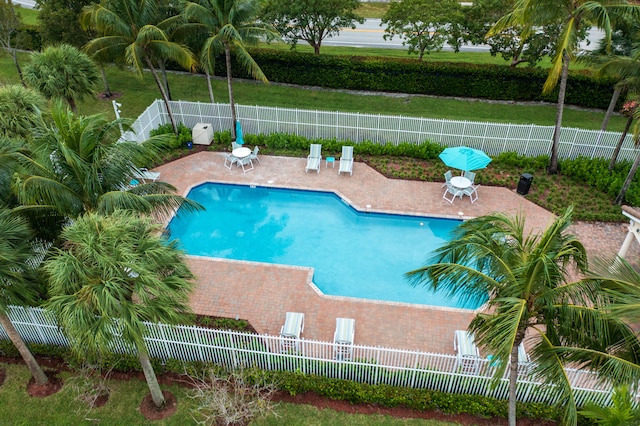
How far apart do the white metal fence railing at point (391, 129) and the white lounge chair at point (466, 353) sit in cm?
1096

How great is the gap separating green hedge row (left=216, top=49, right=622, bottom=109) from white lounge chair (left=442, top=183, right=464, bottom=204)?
945 cm

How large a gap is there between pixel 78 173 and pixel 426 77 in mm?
20685

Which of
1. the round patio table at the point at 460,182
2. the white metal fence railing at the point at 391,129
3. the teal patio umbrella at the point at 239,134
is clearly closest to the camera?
the round patio table at the point at 460,182

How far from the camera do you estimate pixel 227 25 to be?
57.9 feet

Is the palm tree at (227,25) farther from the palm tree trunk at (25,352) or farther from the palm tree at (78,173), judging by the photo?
the palm tree trunk at (25,352)

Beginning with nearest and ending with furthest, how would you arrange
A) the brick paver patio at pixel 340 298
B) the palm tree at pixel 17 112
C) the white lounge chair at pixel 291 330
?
the white lounge chair at pixel 291 330
the brick paver patio at pixel 340 298
the palm tree at pixel 17 112

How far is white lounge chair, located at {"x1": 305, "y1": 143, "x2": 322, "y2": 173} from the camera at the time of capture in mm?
20062

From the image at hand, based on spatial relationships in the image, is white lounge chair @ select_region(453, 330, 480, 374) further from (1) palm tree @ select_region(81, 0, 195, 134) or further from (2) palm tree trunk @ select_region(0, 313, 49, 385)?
(1) palm tree @ select_region(81, 0, 195, 134)

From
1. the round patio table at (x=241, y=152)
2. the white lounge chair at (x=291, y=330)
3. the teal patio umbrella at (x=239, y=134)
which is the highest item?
the teal patio umbrella at (x=239, y=134)

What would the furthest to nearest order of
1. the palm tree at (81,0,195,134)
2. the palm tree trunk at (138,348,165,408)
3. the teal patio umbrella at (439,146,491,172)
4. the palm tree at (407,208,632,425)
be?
the teal patio umbrella at (439,146,491,172), the palm tree at (81,0,195,134), the palm tree trunk at (138,348,165,408), the palm tree at (407,208,632,425)

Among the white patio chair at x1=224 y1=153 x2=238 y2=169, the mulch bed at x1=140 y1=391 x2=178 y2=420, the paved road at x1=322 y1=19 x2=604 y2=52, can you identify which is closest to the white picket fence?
the mulch bed at x1=140 y1=391 x2=178 y2=420

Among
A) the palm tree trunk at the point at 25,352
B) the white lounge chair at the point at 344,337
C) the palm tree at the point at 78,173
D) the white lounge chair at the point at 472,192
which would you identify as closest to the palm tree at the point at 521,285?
the white lounge chair at the point at 344,337

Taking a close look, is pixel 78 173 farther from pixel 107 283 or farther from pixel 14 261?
pixel 107 283

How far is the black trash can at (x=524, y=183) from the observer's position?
18359 mm
